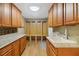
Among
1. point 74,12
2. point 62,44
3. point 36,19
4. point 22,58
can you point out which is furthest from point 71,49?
point 36,19

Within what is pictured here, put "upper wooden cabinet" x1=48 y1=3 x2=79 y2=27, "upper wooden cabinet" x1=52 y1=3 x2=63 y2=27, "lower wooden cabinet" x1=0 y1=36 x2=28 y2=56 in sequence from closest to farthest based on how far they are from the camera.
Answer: "upper wooden cabinet" x1=48 y1=3 x2=79 y2=27
"lower wooden cabinet" x1=0 y1=36 x2=28 y2=56
"upper wooden cabinet" x1=52 y1=3 x2=63 y2=27

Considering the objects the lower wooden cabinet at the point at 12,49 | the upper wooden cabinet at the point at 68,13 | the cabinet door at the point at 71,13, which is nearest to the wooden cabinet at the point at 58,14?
the upper wooden cabinet at the point at 68,13

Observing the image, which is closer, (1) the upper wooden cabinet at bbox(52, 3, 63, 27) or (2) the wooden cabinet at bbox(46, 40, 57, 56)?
(2) the wooden cabinet at bbox(46, 40, 57, 56)

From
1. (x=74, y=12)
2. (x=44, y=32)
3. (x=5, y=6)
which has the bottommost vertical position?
(x=44, y=32)

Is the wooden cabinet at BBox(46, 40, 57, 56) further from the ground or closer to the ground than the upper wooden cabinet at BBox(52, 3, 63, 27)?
closer to the ground

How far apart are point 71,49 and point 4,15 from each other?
1.90 m

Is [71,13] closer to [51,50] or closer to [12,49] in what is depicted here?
[51,50]

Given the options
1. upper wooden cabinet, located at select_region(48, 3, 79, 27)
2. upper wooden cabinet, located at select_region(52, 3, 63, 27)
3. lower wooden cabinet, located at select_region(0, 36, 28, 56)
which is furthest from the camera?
upper wooden cabinet, located at select_region(52, 3, 63, 27)

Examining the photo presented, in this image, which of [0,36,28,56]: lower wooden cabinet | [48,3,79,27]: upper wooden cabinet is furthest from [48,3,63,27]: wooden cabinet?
[0,36,28,56]: lower wooden cabinet

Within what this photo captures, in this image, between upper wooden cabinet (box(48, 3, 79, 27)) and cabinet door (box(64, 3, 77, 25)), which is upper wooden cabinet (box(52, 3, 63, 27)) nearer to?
upper wooden cabinet (box(48, 3, 79, 27))

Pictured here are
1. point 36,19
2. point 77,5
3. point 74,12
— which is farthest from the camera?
point 36,19

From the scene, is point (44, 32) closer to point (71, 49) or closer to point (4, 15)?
point (4, 15)

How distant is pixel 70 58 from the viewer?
1.03 m

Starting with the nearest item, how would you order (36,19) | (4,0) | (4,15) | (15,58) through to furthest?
1. (15,58)
2. (4,0)
3. (4,15)
4. (36,19)
